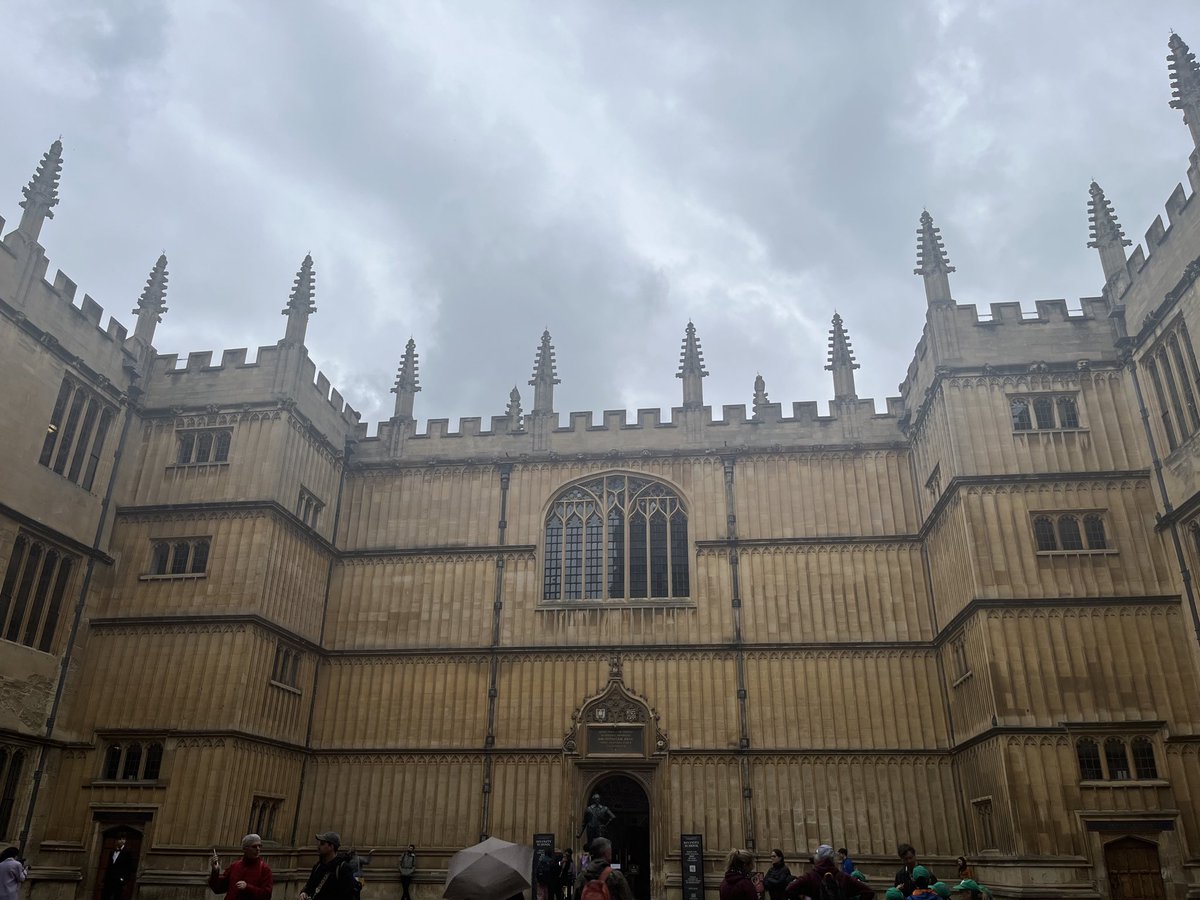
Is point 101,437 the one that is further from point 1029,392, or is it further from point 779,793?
point 1029,392

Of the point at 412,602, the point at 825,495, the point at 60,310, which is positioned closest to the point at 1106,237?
the point at 825,495

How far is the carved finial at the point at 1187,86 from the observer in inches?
774

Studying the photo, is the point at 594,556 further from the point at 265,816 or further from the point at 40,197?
the point at 40,197

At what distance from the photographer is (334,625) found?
26.2 meters

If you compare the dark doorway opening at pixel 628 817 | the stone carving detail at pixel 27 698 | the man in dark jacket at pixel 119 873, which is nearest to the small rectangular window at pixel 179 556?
the stone carving detail at pixel 27 698

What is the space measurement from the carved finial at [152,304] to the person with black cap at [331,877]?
20431 mm

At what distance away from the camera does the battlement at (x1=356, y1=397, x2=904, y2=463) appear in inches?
1053

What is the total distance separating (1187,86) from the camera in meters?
19.9

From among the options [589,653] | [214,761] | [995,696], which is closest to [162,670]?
[214,761]

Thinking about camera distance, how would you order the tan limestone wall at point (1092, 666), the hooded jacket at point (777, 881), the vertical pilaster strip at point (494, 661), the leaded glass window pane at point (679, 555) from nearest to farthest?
the hooded jacket at point (777, 881)
the tan limestone wall at point (1092, 666)
the vertical pilaster strip at point (494, 661)
the leaded glass window pane at point (679, 555)

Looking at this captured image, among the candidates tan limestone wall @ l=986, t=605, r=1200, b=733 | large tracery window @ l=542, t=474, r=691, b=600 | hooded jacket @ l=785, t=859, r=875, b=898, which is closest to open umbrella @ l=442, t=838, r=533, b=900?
hooded jacket @ l=785, t=859, r=875, b=898

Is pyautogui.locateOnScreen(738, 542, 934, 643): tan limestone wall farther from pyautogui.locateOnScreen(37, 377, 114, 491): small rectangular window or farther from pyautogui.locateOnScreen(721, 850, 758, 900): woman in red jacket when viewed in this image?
pyautogui.locateOnScreen(37, 377, 114, 491): small rectangular window

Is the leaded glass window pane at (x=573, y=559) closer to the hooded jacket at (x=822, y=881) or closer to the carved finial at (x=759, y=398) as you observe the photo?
the carved finial at (x=759, y=398)

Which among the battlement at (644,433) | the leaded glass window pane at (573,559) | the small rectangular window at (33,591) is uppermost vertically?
the battlement at (644,433)
